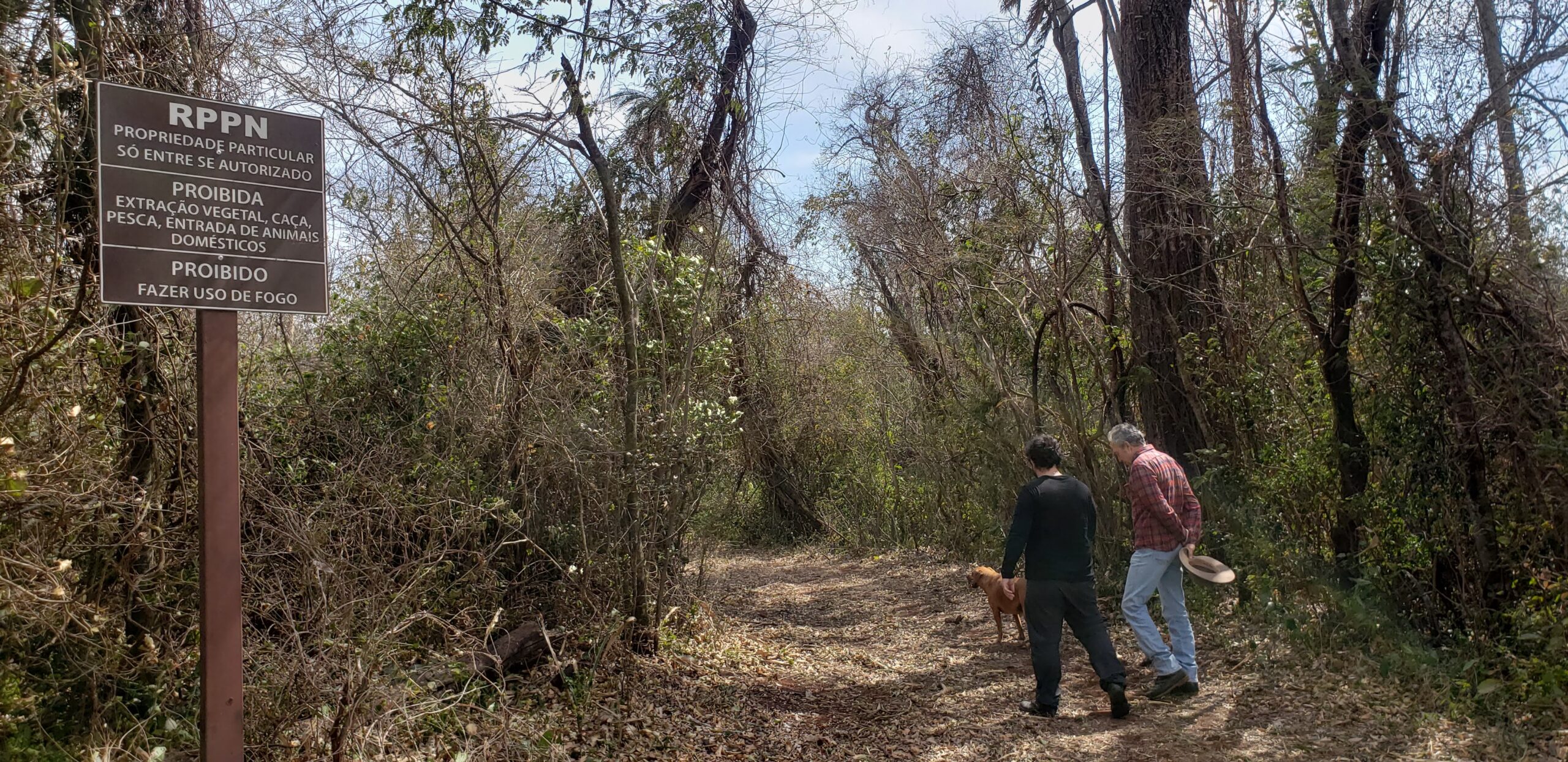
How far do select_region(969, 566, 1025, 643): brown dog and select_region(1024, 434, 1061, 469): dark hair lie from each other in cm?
173

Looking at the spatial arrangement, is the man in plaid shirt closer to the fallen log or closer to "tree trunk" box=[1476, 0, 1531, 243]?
"tree trunk" box=[1476, 0, 1531, 243]

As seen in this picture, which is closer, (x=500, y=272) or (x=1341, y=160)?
(x=1341, y=160)

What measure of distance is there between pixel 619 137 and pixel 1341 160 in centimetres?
533

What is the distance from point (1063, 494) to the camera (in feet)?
18.7

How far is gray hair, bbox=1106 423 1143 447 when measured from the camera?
20.4ft

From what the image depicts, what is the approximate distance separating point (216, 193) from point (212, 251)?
0.24 m

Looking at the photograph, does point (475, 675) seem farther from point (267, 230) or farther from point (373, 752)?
point (267, 230)

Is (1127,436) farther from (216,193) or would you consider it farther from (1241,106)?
(216,193)

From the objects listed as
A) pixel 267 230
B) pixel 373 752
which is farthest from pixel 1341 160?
pixel 373 752

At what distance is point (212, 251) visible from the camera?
379 cm

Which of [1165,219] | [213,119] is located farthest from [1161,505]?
[213,119]

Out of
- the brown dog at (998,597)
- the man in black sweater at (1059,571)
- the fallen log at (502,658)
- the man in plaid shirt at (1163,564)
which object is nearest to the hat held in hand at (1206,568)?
the man in plaid shirt at (1163,564)

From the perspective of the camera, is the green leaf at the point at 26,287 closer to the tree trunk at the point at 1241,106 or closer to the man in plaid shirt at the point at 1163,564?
the man in plaid shirt at the point at 1163,564

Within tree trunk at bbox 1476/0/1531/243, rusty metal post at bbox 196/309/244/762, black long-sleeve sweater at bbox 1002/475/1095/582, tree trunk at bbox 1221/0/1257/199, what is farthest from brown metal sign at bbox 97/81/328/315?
tree trunk at bbox 1221/0/1257/199
